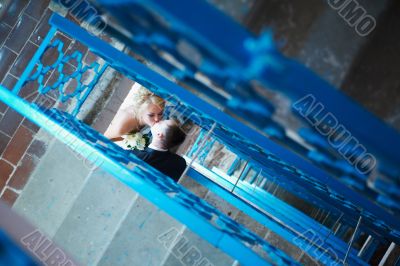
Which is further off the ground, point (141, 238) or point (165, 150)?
point (165, 150)

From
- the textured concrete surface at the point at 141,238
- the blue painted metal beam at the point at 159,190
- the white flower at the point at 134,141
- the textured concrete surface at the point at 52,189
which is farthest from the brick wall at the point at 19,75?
the blue painted metal beam at the point at 159,190

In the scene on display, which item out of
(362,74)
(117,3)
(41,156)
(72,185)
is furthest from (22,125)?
(117,3)

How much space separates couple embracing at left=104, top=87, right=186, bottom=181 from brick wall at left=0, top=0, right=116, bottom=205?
62 centimetres

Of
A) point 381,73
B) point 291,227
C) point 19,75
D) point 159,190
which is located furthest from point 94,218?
point 381,73

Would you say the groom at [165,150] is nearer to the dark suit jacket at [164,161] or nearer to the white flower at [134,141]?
the dark suit jacket at [164,161]

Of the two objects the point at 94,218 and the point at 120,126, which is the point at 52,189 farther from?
the point at 120,126

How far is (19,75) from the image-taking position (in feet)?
11.1

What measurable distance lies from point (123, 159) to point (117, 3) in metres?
1.30

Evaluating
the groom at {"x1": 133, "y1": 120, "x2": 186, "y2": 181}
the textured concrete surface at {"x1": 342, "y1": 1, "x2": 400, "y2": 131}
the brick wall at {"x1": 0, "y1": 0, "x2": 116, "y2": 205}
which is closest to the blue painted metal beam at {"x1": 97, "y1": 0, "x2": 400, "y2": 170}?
the textured concrete surface at {"x1": 342, "y1": 1, "x2": 400, "y2": 131}

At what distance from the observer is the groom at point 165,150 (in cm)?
352

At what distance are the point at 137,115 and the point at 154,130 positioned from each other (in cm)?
44

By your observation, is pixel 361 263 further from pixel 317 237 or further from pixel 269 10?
pixel 269 10

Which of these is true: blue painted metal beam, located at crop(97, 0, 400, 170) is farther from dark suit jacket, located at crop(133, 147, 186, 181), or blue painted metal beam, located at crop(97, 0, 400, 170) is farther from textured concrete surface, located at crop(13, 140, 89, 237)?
textured concrete surface, located at crop(13, 140, 89, 237)

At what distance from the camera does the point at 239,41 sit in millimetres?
621
